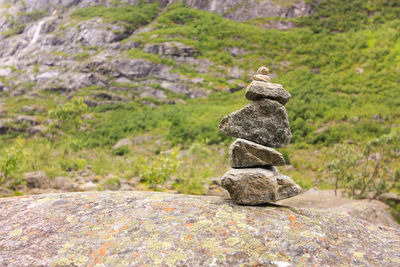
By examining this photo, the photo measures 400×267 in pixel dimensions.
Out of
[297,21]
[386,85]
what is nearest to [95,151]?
[386,85]

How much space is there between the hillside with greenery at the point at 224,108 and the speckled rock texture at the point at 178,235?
3.37 m

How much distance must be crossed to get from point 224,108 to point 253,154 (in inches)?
515

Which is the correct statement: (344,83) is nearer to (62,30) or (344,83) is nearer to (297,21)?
(297,21)

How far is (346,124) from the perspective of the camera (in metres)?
34.3

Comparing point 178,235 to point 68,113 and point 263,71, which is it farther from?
point 68,113

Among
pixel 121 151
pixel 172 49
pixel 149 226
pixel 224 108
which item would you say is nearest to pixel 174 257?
pixel 149 226

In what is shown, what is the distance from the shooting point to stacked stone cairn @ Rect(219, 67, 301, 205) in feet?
20.0

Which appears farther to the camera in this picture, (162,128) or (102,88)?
(102,88)

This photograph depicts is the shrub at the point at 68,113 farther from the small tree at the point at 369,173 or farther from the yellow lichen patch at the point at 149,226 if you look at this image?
the yellow lichen patch at the point at 149,226

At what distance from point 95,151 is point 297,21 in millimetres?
75398

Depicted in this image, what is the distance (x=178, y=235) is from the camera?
4.78 meters

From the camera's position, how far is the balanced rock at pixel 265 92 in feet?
22.0

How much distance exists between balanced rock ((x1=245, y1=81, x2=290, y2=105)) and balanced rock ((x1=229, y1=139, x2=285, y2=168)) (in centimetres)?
134

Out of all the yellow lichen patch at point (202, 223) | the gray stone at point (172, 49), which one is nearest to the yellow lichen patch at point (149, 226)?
the yellow lichen patch at point (202, 223)
